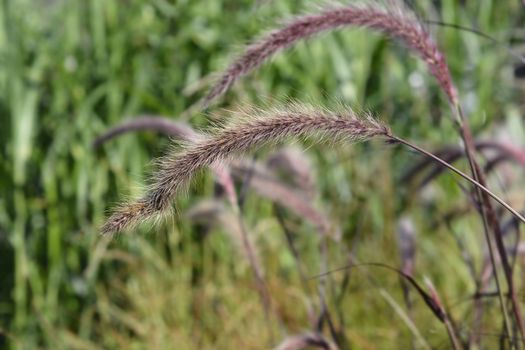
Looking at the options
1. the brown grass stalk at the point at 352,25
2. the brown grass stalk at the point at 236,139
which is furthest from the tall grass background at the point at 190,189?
the brown grass stalk at the point at 236,139

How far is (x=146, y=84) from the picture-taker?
17.3 feet

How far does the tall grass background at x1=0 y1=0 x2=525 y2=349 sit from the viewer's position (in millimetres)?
4277

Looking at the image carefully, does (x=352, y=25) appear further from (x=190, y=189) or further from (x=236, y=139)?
(x=190, y=189)

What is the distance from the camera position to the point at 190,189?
171 inches

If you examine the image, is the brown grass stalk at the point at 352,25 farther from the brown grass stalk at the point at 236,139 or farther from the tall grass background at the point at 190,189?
the tall grass background at the point at 190,189

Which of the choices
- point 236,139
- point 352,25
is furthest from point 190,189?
point 236,139

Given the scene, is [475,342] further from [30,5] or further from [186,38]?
[30,5]

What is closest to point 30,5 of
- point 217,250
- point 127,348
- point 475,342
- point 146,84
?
point 146,84

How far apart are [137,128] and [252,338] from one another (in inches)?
49.5

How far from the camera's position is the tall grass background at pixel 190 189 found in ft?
14.0

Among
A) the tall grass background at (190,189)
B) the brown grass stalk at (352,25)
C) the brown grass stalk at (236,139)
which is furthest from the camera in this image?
the tall grass background at (190,189)

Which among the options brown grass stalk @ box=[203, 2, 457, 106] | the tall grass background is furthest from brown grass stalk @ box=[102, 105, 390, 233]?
the tall grass background

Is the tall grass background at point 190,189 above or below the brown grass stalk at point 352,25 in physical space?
below

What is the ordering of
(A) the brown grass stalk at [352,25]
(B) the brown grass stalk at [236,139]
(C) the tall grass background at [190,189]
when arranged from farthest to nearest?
(C) the tall grass background at [190,189], (A) the brown grass stalk at [352,25], (B) the brown grass stalk at [236,139]
